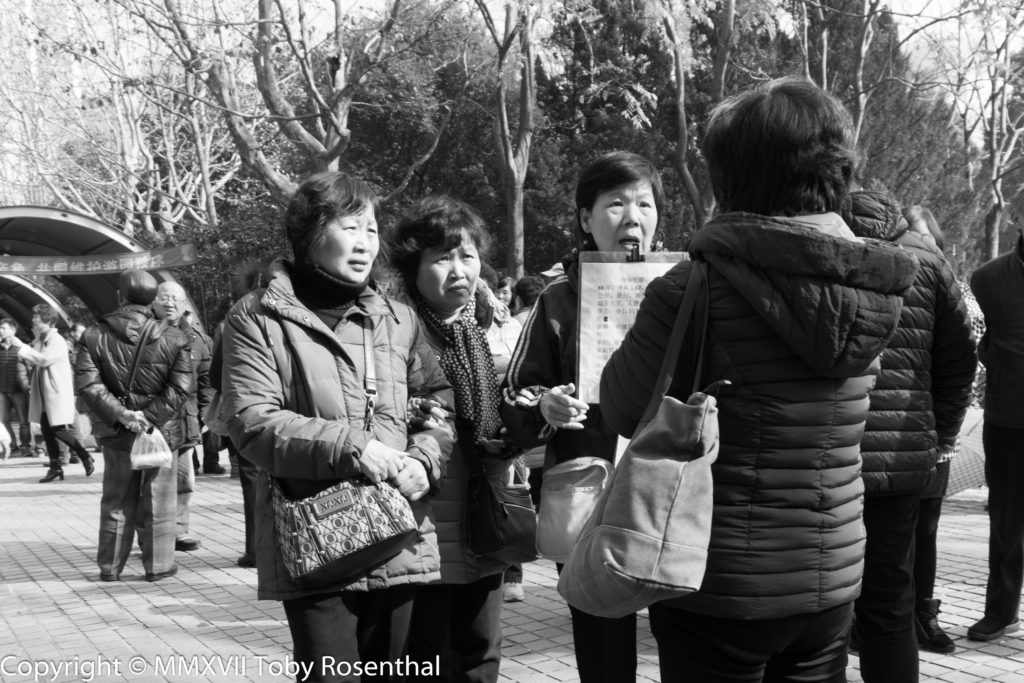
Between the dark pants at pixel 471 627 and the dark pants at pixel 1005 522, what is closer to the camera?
the dark pants at pixel 471 627

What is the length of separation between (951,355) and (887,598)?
890 mm

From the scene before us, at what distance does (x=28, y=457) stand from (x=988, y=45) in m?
17.4

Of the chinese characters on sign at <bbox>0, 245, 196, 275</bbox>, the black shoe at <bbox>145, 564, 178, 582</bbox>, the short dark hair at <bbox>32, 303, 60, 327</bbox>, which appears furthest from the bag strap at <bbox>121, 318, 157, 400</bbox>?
the chinese characters on sign at <bbox>0, 245, 196, 275</bbox>

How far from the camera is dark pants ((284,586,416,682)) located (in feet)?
8.52

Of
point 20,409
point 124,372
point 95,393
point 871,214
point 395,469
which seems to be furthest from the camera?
point 20,409

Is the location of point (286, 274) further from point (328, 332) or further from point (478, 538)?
point (478, 538)

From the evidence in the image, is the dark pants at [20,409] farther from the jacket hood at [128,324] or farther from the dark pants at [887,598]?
the dark pants at [887,598]

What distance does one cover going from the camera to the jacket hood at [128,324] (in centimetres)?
660

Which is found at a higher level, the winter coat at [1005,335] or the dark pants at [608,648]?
→ the winter coat at [1005,335]

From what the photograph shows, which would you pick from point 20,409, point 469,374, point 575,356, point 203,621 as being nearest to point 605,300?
point 575,356

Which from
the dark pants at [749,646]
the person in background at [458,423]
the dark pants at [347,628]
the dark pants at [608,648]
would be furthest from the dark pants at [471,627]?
the dark pants at [749,646]

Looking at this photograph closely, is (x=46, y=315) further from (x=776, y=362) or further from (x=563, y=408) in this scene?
(x=776, y=362)

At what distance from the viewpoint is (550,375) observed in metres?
3.04

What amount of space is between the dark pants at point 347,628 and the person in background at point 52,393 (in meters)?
10.8
